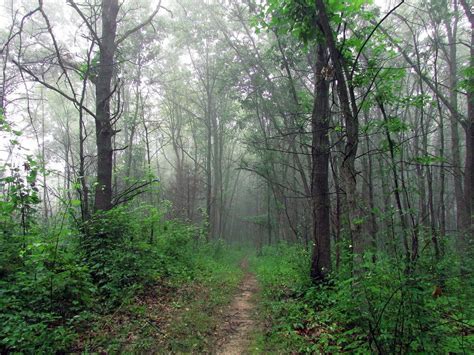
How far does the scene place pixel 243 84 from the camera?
42.3ft

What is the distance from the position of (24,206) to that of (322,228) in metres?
5.71

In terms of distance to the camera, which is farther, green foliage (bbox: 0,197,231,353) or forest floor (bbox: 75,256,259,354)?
forest floor (bbox: 75,256,259,354)

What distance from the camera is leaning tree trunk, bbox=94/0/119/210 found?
6.64m

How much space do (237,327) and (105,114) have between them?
5321 millimetres

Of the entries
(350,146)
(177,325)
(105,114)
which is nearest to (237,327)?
(177,325)

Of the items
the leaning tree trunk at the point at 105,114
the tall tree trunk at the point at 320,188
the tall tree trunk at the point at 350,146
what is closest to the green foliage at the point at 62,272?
the leaning tree trunk at the point at 105,114

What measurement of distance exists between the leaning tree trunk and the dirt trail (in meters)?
3.67

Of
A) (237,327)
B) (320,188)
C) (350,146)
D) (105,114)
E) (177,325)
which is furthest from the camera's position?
(105,114)

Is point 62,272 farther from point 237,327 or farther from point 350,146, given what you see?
point 350,146

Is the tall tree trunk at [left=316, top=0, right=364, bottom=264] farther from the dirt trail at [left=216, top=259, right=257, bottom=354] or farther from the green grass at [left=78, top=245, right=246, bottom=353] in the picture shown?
the green grass at [left=78, top=245, right=246, bottom=353]

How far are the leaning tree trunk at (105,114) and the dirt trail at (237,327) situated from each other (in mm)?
3673

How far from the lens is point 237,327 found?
5.12 m

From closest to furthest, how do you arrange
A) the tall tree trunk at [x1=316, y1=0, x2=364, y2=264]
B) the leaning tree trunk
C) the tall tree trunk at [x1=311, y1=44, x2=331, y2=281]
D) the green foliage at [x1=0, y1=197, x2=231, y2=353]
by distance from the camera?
the green foliage at [x1=0, y1=197, x2=231, y2=353]
the tall tree trunk at [x1=316, y1=0, x2=364, y2=264]
the tall tree trunk at [x1=311, y1=44, x2=331, y2=281]
the leaning tree trunk

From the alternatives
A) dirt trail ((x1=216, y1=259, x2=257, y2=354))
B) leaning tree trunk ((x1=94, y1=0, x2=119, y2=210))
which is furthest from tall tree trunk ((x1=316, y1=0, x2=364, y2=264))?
leaning tree trunk ((x1=94, y1=0, x2=119, y2=210))
